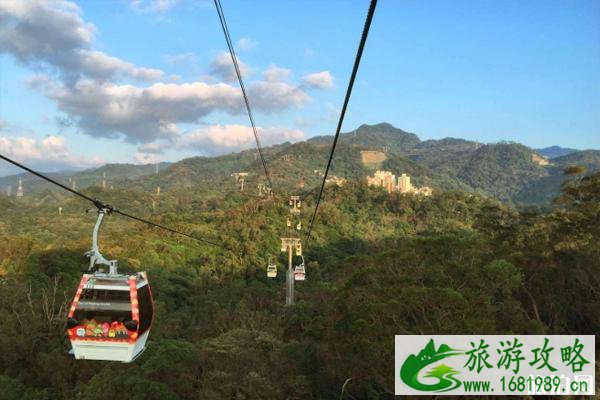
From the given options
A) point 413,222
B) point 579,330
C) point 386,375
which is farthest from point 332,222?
point 386,375

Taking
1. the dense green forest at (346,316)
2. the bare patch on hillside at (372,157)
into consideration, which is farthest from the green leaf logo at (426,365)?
the bare patch on hillside at (372,157)

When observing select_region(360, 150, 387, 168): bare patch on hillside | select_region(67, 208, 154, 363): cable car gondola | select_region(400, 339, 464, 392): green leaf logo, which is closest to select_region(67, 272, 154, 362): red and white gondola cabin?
select_region(67, 208, 154, 363): cable car gondola

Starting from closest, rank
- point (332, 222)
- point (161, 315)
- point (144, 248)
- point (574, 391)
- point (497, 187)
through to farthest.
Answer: point (574, 391) → point (161, 315) → point (144, 248) → point (332, 222) → point (497, 187)

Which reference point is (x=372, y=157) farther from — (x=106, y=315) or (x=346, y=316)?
(x=106, y=315)

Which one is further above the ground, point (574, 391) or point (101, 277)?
point (101, 277)

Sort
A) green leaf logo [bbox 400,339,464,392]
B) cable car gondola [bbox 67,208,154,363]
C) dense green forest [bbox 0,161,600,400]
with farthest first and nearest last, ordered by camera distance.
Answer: dense green forest [bbox 0,161,600,400] < green leaf logo [bbox 400,339,464,392] < cable car gondola [bbox 67,208,154,363]

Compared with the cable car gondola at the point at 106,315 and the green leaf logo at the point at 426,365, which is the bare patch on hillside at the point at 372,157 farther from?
the cable car gondola at the point at 106,315

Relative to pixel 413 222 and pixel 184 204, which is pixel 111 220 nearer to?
pixel 184 204

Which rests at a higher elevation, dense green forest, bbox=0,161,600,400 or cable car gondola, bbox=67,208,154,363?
cable car gondola, bbox=67,208,154,363

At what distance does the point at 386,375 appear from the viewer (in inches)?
501

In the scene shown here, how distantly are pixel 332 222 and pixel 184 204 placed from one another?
5511cm

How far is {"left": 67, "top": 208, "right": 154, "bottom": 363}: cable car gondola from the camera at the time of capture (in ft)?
23.5

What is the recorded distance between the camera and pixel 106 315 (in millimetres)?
7184

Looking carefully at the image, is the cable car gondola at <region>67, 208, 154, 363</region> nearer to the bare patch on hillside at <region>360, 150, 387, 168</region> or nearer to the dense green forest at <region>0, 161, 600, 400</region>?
the dense green forest at <region>0, 161, 600, 400</region>
